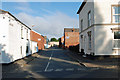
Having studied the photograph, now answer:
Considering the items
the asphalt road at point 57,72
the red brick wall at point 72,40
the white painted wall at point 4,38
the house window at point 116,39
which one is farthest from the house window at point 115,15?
the red brick wall at point 72,40

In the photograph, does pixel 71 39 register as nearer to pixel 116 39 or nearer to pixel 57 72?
pixel 116 39

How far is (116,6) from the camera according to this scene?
13961 millimetres

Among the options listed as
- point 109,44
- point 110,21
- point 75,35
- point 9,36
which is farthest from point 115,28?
point 75,35

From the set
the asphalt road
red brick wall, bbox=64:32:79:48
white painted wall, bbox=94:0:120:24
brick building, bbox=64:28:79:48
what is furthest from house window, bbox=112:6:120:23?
red brick wall, bbox=64:32:79:48

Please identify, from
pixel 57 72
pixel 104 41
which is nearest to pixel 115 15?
pixel 104 41

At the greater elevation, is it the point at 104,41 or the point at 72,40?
the point at 72,40

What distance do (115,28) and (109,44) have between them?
195 centimetres

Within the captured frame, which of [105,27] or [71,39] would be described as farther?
[71,39]

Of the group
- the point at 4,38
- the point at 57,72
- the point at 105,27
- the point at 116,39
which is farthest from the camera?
the point at 105,27

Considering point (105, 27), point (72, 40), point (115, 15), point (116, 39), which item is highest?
point (115, 15)

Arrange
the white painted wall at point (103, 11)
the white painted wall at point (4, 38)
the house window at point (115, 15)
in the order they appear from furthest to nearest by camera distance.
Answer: the house window at point (115, 15) → the white painted wall at point (103, 11) → the white painted wall at point (4, 38)

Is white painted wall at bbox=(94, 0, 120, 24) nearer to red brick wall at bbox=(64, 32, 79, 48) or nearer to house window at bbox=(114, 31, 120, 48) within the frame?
house window at bbox=(114, 31, 120, 48)

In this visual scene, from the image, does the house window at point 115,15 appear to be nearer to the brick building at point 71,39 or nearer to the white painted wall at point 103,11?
the white painted wall at point 103,11

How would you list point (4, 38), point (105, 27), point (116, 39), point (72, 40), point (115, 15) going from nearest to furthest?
point (4, 38), point (116, 39), point (105, 27), point (115, 15), point (72, 40)
